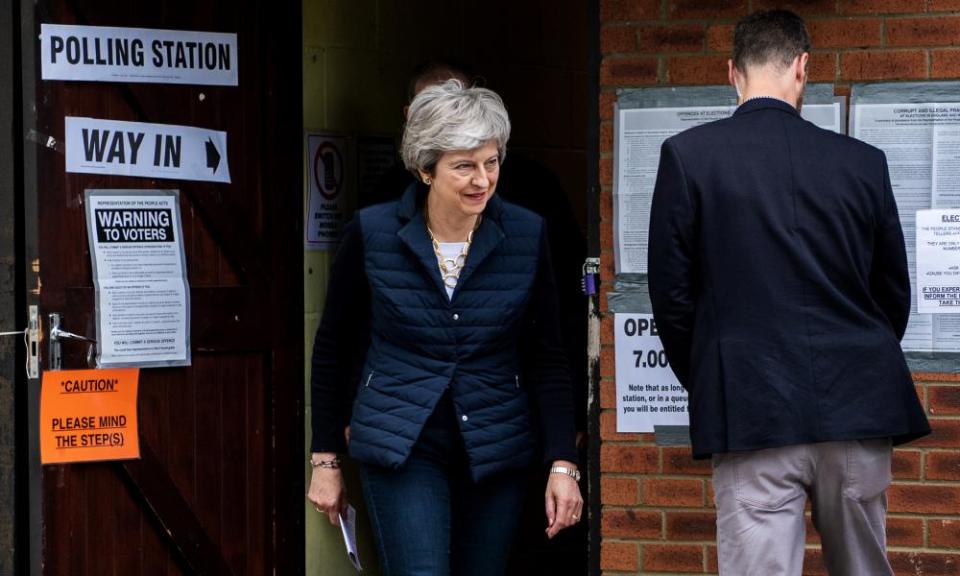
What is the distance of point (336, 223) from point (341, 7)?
0.81 metres

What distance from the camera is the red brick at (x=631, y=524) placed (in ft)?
14.9

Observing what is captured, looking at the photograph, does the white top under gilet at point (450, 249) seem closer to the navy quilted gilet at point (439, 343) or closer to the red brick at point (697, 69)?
the navy quilted gilet at point (439, 343)

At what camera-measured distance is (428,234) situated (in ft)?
13.7

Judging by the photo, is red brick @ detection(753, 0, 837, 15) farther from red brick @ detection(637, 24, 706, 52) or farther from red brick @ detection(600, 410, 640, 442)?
red brick @ detection(600, 410, 640, 442)

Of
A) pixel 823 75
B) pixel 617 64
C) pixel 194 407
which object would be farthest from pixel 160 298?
pixel 823 75

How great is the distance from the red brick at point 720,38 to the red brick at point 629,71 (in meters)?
0.17

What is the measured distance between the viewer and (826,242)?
139 inches

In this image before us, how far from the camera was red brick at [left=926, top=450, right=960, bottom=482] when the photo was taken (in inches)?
173

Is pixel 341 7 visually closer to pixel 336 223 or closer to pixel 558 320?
pixel 336 223

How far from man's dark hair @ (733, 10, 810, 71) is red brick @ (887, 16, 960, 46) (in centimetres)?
80

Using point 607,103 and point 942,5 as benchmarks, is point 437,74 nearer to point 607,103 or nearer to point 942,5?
point 607,103

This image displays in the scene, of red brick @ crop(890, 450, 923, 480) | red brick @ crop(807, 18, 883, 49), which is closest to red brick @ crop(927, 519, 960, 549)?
red brick @ crop(890, 450, 923, 480)

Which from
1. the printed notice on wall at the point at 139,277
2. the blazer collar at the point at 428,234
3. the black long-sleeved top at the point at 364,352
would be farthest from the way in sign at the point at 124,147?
the blazer collar at the point at 428,234

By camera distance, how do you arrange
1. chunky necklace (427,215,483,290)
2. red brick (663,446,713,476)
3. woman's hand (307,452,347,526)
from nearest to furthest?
chunky necklace (427,215,483,290) < woman's hand (307,452,347,526) < red brick (663,446,713,476)
